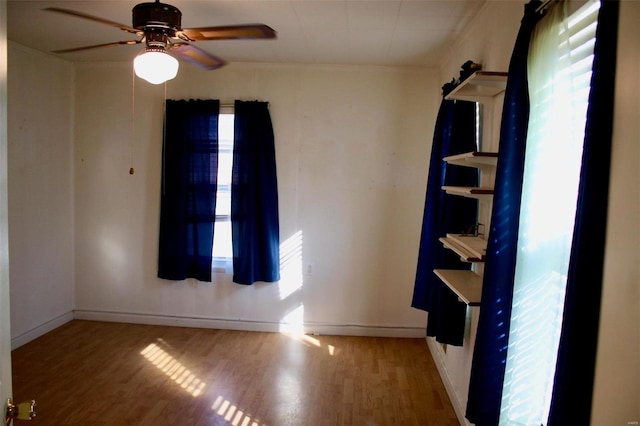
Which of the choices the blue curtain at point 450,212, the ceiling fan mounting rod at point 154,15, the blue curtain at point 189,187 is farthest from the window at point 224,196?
the ceiling fan mounting rod at point 154,15

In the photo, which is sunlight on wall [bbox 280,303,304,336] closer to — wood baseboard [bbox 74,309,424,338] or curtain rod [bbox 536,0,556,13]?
wood baseboard [bbox 74,309,424,338]

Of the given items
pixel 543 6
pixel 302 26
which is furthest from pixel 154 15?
pixel 543 6

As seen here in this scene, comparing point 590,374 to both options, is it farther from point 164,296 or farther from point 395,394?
point 164,296

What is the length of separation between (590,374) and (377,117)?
3405mm

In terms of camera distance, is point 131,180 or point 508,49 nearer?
point 508,49

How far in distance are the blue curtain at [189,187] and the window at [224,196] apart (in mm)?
68

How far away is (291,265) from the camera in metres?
4.56

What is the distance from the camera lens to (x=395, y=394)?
3.39m

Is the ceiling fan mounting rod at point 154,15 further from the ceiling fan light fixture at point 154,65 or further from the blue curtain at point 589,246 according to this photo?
the blue curtain at point 589,246

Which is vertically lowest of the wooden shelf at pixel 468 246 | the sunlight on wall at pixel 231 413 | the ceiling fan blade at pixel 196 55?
the sunlight on wall at pixel 231 413

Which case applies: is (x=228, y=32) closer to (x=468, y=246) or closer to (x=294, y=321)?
(x=468, y=246)

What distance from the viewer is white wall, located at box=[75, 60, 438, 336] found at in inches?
175

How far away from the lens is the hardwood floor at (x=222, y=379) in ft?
9.96

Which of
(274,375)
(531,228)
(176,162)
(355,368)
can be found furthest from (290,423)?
(176,162)
